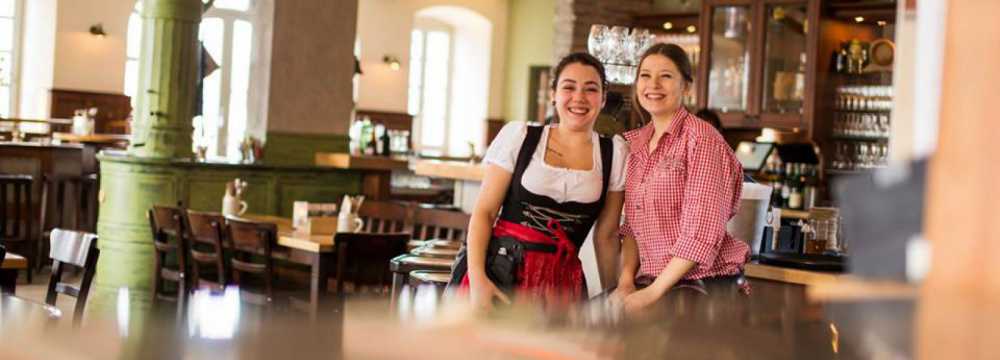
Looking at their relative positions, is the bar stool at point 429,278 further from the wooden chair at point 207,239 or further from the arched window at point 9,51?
the arched window at point 9,51

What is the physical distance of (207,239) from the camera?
22.7 ft

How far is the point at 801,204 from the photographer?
31.3 ft

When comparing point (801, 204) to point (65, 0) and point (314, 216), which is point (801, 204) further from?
point (65, 0)

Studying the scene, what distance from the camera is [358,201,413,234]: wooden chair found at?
24.7ft

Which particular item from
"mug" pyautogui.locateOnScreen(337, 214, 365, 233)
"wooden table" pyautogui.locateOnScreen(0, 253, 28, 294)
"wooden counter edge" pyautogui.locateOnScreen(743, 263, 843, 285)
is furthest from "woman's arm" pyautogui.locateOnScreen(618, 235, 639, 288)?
"mug" pyautogui.locateOnScreen(337, 214, 365, 233)

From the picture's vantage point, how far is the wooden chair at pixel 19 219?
9.86 metres

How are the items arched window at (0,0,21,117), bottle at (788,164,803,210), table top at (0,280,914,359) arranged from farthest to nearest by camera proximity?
1. arched window at (0,0,21,117)
2. bottle at (788,164,803,210)
3. table top at (0,280,914,359)

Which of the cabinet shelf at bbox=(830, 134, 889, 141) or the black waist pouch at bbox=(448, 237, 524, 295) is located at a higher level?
the cabinet shelf at bbox=(830, 134, 889, 141)

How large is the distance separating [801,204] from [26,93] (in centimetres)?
1171

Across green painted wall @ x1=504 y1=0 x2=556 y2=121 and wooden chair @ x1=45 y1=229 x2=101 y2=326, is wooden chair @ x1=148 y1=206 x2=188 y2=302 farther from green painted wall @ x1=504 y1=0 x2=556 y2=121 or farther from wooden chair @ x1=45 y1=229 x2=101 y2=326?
green painted wall @ x1=504 y1=0 x2=556 y2=121

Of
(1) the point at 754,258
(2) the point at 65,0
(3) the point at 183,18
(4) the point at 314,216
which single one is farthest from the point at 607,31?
(2) the point at 65,0

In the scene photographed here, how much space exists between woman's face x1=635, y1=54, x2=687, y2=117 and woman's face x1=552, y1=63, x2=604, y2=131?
0.40ft

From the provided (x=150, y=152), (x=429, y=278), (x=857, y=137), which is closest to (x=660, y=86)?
(x=429, y=278)

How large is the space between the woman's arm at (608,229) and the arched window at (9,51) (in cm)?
1582
